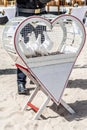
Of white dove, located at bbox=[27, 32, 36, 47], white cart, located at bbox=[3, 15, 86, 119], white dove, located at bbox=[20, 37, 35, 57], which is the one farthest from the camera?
white dove, located at bbox=[27, 32, 36, 47]

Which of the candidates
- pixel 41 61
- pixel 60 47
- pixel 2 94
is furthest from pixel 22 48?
pixel 2 94

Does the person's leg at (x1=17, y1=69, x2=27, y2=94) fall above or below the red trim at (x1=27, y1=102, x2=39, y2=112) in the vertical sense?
below

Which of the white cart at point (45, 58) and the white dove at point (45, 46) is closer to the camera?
the white cart at point (45, 58)

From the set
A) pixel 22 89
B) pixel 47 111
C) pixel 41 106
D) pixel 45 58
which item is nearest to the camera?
pixel 45 58

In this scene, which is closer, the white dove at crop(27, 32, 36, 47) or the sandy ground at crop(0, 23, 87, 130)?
the sandy ground at crop(0, 23, 87, 130)

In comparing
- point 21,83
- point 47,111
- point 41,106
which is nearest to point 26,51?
point 41,106

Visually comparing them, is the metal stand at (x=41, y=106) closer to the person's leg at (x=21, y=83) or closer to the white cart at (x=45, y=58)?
the white cart at (x=45, y=58)

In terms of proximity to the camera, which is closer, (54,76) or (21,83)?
(54,76)

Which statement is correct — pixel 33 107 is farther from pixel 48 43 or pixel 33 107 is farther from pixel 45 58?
pixel 48 43

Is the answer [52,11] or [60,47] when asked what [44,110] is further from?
[52,11]

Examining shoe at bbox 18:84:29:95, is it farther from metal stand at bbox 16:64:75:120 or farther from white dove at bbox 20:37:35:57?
white dove at bbox 20:37:35:57

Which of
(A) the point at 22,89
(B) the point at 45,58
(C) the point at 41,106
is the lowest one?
(A) the point at 22,89

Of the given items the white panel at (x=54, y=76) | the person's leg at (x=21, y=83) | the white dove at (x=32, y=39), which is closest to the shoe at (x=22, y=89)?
the person's leg at (x=21, y=83)

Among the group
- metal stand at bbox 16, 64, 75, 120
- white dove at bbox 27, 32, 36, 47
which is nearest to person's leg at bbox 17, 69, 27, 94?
metal stand at bbox 16, 64, 75, 120
